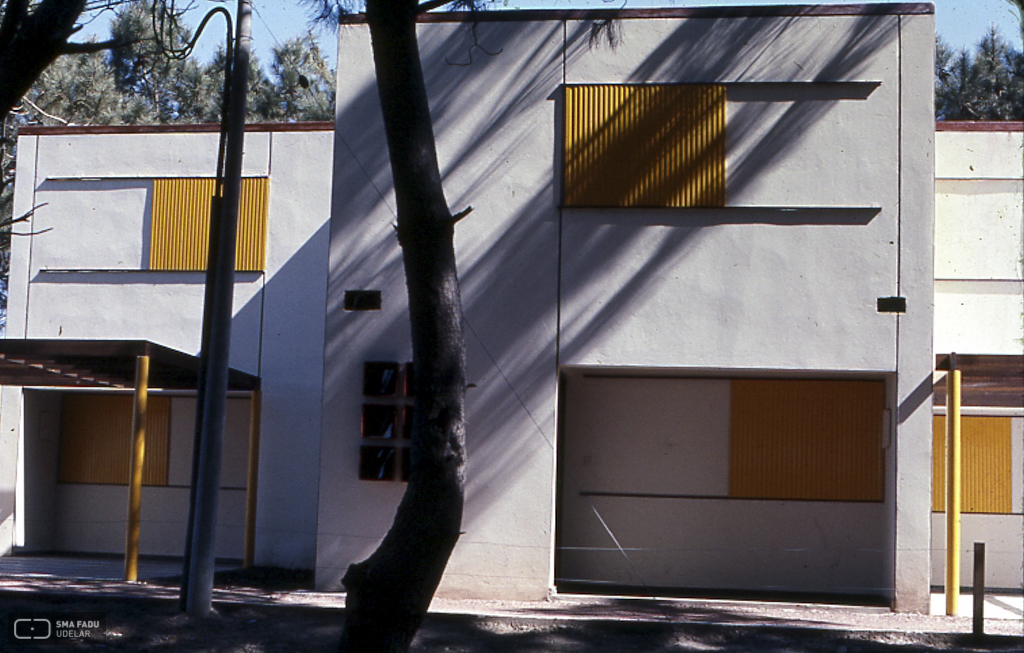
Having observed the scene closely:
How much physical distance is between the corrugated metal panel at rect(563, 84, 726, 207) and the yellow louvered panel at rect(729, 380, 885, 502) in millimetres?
3377

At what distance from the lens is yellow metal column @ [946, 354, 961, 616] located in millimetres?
12172

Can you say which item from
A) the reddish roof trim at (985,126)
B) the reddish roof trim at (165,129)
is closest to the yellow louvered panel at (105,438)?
the reddish roof trim at (165,129)

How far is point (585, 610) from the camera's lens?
12188 mm

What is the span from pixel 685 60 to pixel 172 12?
6.35 meters

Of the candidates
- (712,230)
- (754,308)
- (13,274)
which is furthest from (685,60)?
(13,274)

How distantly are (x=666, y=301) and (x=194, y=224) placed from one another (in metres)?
8.85

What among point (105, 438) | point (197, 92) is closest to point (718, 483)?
point (105, 438)

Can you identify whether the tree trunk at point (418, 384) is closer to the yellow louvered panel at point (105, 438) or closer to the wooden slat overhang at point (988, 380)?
the wooden slat overhang at point (988, 380)

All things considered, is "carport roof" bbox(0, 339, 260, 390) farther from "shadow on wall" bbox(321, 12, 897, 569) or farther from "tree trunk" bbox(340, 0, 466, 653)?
"tree trunk" bbox(340, 0, 466, 653)

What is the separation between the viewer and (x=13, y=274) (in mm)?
18547

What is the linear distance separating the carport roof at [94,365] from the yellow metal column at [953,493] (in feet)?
30.0

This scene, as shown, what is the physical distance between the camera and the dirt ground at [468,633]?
32.9 feet

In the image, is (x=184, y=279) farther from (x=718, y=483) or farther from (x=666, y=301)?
(x=718, y=483)

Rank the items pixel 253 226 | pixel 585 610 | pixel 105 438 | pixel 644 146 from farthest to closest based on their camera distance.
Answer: pixel 105 438 < pixel 253 226 < pixel 644 146 < pixel 585 610
